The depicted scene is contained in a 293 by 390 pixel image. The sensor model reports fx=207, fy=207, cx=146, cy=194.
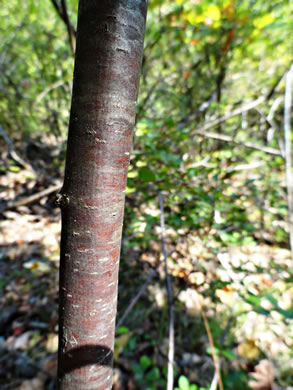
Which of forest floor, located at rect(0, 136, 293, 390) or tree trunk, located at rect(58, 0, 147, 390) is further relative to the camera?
forest floor, located at rect(0, 136, 293, 390)

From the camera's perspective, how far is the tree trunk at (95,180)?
1.59 ft

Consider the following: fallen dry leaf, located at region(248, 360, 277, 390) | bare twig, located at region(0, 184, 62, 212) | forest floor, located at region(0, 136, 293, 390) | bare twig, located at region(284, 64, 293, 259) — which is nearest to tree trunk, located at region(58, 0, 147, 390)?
bare twig, located at region(284, 64, 293, 259)

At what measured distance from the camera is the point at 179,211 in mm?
1984

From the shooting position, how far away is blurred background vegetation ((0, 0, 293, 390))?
144 cm

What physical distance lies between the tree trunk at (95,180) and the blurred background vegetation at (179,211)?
588 mm

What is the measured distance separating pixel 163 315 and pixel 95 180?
163 cm

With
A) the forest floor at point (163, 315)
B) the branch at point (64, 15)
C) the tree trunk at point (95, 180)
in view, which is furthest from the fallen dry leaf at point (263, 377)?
the branch at point (64, 15)

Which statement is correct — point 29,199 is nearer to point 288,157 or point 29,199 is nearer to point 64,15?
point 64,15

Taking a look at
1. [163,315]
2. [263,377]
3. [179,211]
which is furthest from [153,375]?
[179,211]

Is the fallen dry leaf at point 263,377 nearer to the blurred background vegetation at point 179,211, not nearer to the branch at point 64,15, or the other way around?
the blurred background vegetation at point 179,211

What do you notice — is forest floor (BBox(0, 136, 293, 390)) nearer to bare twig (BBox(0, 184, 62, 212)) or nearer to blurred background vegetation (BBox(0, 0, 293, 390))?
blurred background vegetation (BBox(0, 0, 293, 390))

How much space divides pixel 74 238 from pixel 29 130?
11.9ft

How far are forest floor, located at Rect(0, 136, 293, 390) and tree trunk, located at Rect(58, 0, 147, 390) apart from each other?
2.39 feet

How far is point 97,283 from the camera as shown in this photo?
59cm
